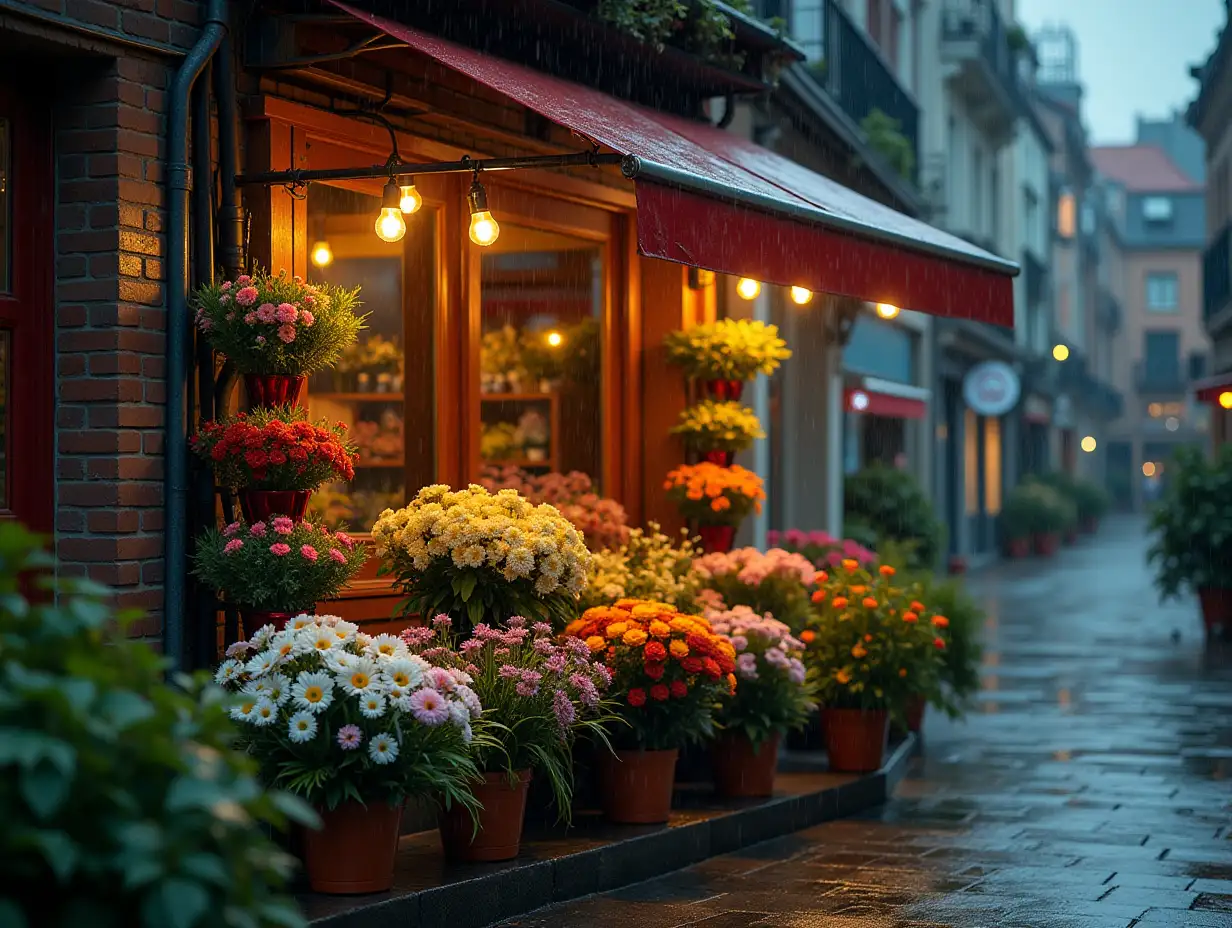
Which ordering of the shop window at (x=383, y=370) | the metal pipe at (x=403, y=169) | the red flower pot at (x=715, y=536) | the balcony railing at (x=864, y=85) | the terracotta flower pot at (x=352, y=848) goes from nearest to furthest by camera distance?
1. the terracotta flower pot at (x=352, y=848)
2. the metal pipe at (x=403, y=169)
3. the shop window at (x=383, y=370)
4. the red flower pot at (x=715, y=536)
5. the balcony railing at (x=864, y=85)

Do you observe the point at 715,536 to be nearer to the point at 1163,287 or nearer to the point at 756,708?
the point at 756,708

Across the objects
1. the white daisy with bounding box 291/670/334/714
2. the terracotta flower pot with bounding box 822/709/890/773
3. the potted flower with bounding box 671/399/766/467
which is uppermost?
the potted flower with bounding box 671/399/766/467

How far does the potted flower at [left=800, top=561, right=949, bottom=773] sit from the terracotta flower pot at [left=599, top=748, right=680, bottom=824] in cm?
192

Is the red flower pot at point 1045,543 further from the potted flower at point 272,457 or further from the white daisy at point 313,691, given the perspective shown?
the white daisy at point 313,691

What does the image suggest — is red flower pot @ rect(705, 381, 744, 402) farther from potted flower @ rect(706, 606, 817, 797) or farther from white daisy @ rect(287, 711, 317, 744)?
white daisy @ rect(287, 711, 317, 744)

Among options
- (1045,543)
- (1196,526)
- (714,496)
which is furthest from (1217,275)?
(714,496)

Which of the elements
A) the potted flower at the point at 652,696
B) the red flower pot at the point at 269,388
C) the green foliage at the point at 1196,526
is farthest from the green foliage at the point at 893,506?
the red flower pot at the point at 269,388

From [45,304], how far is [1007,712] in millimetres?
8198

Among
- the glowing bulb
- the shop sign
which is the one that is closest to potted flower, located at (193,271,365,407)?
the glowing bulb

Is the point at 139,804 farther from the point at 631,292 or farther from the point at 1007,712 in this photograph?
the point at 1007,712

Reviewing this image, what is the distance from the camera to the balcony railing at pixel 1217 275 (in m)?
27.2

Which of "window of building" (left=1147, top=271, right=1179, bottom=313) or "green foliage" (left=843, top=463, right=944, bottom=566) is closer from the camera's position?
"green foliage" (left=843, top=463, right=944, bottom=566)

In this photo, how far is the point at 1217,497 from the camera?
58.0 feet

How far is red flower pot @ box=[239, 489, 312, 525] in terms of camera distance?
21.9 feet
